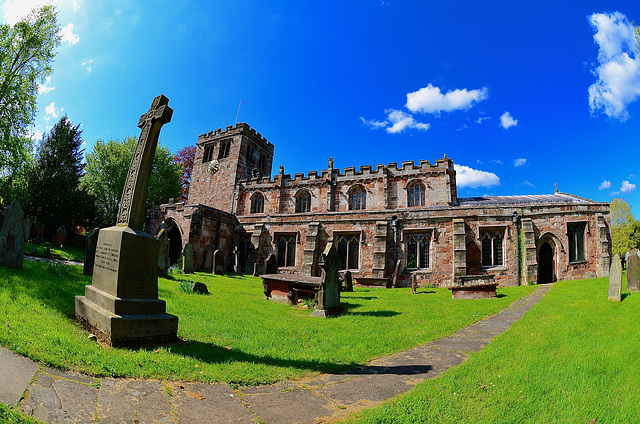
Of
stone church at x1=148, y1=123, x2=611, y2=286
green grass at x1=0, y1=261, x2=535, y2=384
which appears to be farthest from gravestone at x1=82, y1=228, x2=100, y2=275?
stone church at x1=148, y1=123, x2=611, y2=286

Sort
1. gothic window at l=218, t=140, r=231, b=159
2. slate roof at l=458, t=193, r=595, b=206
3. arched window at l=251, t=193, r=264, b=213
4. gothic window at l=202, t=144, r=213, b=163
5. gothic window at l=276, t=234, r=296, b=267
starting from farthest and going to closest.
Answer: gothic window at l=202, t=144, r=213, b=163 < gothic window at l=218, t=140, r=231, b=159 < arched window at l=251, t=193, r=264, b=213 < gothic window at l=276, t=234, r=296, b=267 < slate roof at l=458, t=193, r=595, b=206

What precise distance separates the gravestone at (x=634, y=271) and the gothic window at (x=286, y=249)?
1760cm

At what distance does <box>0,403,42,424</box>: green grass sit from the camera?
194 centimetres

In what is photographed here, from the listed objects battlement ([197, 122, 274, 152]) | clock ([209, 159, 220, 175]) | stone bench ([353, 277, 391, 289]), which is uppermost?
battlement ([197, 122, 274, 152])

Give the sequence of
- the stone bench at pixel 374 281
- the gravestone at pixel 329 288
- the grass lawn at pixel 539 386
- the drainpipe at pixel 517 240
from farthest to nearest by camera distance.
Answer: the stone bench at pixel 374 281 → the drainpipe at pixel 517 240 → the gravestone at pixel 329 288 → the grass lawn at pixel 539 386

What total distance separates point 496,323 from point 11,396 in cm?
855

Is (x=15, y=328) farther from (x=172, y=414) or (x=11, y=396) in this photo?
(x=172, y=414)

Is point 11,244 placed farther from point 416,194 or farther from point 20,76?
point 416,194

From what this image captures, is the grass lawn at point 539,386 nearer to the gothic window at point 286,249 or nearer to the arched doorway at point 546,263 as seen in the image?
the arched doorway at point 546,263

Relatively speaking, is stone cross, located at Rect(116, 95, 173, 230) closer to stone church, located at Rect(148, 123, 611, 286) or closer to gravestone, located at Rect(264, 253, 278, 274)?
gravestone, located at Rect(264, 253, 278, 274)

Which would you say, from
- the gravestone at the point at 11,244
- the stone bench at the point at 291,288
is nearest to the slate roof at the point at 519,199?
the stone bench at the point at 291,288

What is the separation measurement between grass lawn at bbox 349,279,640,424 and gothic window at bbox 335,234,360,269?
632 inches

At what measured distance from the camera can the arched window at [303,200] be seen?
29438 mm

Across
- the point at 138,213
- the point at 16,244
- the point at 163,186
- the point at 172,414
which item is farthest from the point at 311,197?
the point at 172,414
